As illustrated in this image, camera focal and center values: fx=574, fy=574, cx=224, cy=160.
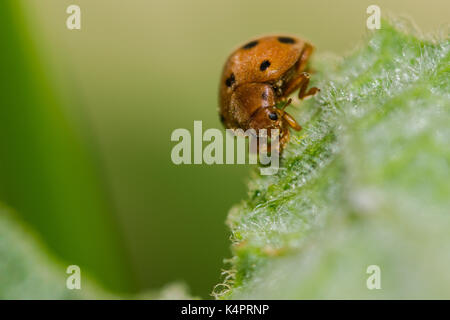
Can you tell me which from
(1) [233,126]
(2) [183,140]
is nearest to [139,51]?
(2) [183,140]

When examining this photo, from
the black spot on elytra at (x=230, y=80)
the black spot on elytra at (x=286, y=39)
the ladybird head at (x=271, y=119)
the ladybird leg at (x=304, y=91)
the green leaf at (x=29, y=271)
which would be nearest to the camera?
the green leaf at (x=29, y=271)

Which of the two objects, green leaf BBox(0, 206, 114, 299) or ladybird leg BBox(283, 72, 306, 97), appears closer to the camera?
green leaf BBox(0, 206, 114, 299)

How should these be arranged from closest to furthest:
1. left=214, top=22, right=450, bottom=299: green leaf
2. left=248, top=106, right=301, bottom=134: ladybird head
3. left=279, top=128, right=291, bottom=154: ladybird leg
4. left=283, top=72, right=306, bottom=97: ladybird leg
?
1. left=214, top=22, right=450, bottom=299: green leaf
2. left=279, top=128, right=291, bottom=154: ladybird leg
3. left=248, top=106, right=301, bottom=134: ladybird head
4. left=283, top=72, right=306, bottom=97: ladybird leg

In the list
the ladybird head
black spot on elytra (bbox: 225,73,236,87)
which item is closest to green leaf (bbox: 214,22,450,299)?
the ladybird head

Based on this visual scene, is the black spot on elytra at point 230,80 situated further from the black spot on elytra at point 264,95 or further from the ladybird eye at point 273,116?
the ladybird eye at point 273,116

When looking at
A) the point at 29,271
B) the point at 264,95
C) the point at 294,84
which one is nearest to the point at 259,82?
the point at 264,95

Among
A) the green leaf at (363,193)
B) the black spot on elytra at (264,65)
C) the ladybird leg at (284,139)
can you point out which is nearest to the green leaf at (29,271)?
the green leaf at (363,193)

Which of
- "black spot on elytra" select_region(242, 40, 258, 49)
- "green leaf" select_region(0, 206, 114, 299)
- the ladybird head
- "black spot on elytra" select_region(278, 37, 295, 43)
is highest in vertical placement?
"black spot on elytra" select_region(278, 37, 295, 43)

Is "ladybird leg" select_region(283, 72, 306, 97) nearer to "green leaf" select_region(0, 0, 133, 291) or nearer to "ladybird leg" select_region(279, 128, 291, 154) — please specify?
"ladybird leg" select_region(279, 128, 291, 154)

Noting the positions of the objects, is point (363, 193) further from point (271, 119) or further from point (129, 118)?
point (129, 118)
